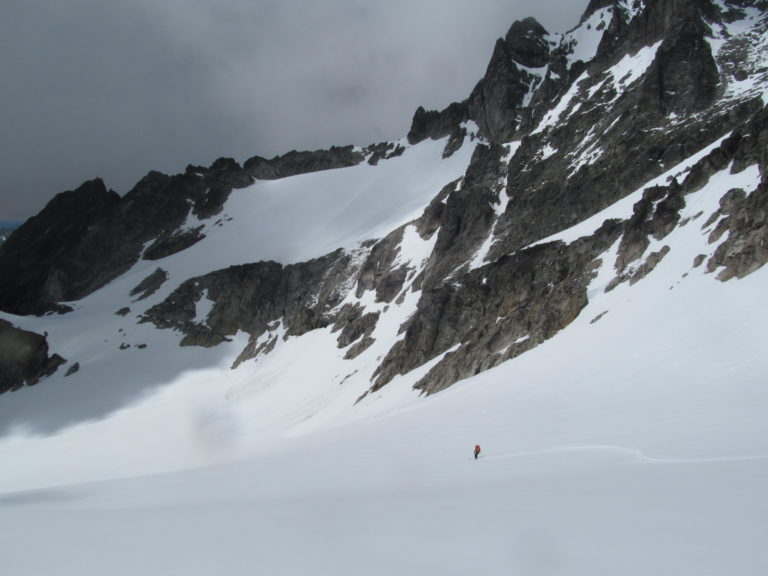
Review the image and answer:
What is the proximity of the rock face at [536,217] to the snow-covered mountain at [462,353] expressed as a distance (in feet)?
0.93

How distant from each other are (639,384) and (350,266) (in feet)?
211

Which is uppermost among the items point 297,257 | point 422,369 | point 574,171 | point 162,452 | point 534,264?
point 297,257

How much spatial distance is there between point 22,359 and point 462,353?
239 feet

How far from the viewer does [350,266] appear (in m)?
78.9

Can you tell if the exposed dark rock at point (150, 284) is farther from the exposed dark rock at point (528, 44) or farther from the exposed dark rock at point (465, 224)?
the exposed dark rock at point (528, 44)

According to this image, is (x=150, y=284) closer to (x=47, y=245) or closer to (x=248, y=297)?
(x=248, y=297)

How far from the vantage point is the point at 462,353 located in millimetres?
32719

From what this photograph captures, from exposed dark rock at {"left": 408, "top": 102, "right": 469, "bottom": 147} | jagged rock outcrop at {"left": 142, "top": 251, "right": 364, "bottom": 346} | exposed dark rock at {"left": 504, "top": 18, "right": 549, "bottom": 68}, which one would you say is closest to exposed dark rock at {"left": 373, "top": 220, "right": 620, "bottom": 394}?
jagged rock outcrop at {"left": 142, "top": 251, "right": 364, "bottom": 346}

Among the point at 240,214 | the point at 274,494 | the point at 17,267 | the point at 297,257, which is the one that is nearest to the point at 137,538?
the point at 274,494

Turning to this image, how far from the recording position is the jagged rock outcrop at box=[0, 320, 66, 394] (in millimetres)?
74250

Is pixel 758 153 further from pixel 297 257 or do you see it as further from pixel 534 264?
pixel 297 257

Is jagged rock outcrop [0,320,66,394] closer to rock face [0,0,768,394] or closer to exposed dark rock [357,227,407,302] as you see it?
rock face [0,0,768,394]

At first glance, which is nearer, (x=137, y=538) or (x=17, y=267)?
(x=137, y=538)

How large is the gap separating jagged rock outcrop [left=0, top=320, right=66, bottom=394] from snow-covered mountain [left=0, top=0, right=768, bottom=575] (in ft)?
1.05
